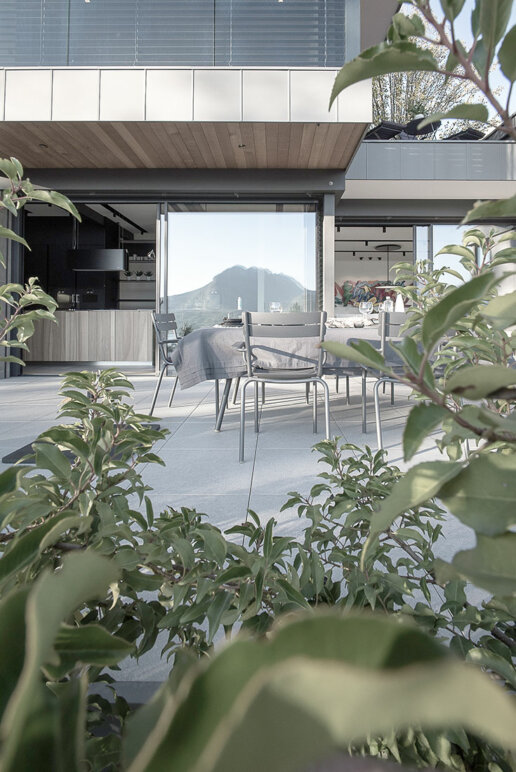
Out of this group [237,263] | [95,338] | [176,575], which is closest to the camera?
[176,575]

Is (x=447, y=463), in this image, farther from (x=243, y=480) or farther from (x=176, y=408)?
(x=176, y=408)

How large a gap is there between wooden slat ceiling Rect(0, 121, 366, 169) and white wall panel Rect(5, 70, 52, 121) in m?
0.10

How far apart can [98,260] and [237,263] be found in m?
3.57

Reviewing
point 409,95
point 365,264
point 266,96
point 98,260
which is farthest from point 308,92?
point 409,95

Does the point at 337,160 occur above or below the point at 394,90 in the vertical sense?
below

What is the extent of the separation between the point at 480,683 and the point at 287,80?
20.6 feet

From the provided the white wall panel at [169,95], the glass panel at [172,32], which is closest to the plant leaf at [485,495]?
the white wall panel at [169,95]

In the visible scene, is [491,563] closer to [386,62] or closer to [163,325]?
[386,62]

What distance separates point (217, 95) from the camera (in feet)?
18.2

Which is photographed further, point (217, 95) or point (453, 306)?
point (217, 95)

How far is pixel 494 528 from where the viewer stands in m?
0.23

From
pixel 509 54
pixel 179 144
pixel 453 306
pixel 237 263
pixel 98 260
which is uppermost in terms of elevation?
pixel 179 144

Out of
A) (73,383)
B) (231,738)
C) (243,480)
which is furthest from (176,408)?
(231,738)

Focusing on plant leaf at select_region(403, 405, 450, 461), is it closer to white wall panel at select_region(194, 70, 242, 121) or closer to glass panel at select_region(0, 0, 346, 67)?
white wall panel at select_region(194, 70, 242, 121)
